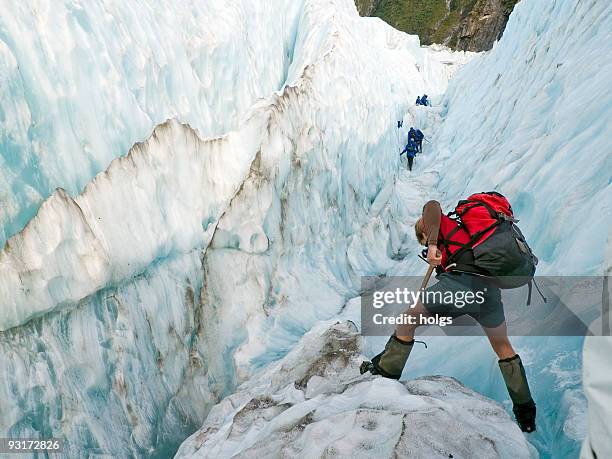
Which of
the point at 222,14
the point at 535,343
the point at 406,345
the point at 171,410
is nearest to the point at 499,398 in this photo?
the point at 535,343

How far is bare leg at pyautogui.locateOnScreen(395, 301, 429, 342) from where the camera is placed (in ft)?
8.72

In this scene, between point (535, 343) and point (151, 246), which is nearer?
point (535, 343)

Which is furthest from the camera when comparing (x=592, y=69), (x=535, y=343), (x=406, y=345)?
(x=592, y=69)

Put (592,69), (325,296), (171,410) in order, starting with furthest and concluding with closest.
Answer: (325,296)
(592,69)
(171,410)

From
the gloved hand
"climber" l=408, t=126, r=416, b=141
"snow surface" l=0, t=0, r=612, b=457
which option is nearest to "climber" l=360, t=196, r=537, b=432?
the gloved hand

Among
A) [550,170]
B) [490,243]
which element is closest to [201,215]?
[490,243]

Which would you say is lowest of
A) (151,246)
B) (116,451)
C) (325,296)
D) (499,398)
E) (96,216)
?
(116,451)

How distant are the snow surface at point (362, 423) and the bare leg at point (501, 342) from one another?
30 cm

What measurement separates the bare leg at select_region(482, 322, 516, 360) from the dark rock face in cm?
4507

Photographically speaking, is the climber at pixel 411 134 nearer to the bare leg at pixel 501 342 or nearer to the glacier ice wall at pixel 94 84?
the glacier ice wall at pixel 94 84

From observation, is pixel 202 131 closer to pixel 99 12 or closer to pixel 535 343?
pixel 99 12

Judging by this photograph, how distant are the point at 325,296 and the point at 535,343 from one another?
325 centimetres

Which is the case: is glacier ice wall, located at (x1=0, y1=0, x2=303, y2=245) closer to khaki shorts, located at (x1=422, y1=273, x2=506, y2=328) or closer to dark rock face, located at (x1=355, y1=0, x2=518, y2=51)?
khaki shorts, located at (x1=422, y1=273, x2=506, y2=328)

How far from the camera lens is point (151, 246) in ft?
14.1
